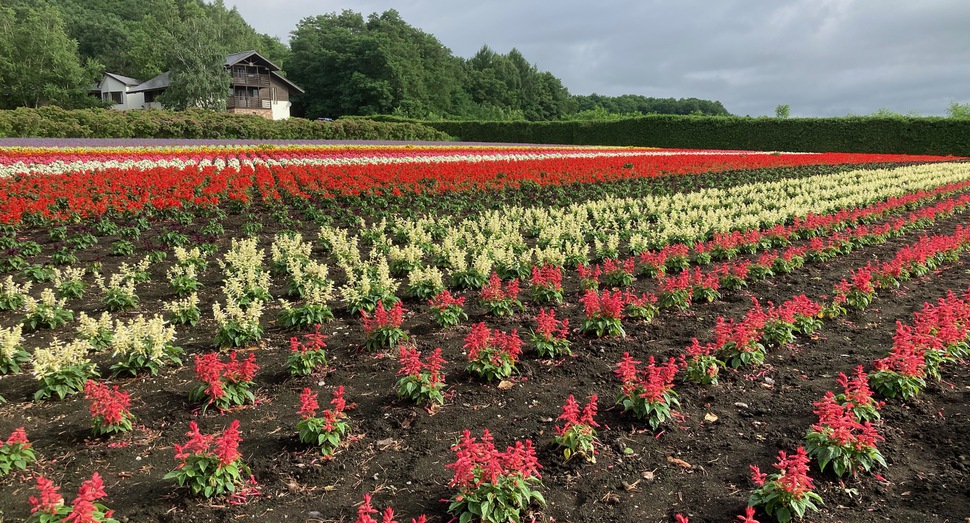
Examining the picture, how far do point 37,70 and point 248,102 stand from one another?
20152 mm

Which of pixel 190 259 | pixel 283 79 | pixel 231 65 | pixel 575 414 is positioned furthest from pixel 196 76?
pixel 575 414

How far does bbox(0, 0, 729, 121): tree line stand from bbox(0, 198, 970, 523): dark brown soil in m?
55.8

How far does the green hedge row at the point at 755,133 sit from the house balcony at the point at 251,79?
2761 centimetres

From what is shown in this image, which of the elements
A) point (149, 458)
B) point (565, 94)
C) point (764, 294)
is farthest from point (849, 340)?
point (565, 94)

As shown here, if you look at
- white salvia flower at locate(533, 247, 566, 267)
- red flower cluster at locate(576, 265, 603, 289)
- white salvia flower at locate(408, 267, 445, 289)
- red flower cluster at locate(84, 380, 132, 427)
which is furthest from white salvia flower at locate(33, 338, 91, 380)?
white salvia flower at locate(533, 247, 566, 267)

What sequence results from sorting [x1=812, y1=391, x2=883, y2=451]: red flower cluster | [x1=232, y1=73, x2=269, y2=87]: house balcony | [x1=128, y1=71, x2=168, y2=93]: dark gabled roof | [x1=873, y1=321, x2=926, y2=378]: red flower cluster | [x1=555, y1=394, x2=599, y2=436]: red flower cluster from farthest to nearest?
[x1=232, y1=73, x2=269, y2=87]: house balcony, [x1=128, y1=71, x2=168, y2=93]: dark gabled roof, [x1=873, y1=321, x2=926, y2=378]: red flower cluster, [x1=555, y1=394, x2=599, y2=436]: red flower cluster, [x1=812, y1=391, x2=883, y2=451]: red flower cluster

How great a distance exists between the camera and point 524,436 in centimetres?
470

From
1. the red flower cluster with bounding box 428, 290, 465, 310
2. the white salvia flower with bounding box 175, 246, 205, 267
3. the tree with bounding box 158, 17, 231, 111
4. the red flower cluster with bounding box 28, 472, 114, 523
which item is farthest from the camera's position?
the tree with bounding box 158, 17, 231, 111

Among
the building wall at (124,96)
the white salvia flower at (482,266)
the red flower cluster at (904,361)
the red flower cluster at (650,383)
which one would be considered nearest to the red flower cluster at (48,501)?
the red flower cluster at (650,383)

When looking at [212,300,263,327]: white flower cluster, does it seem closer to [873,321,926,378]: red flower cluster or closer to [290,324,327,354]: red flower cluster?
[290,324,327,354]: red flower cluster

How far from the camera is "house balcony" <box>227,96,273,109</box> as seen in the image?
2736 inches

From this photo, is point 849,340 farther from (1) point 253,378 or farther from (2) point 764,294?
(1) point 253,378

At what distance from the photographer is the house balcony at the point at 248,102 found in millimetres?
69500

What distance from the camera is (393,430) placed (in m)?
4.79
